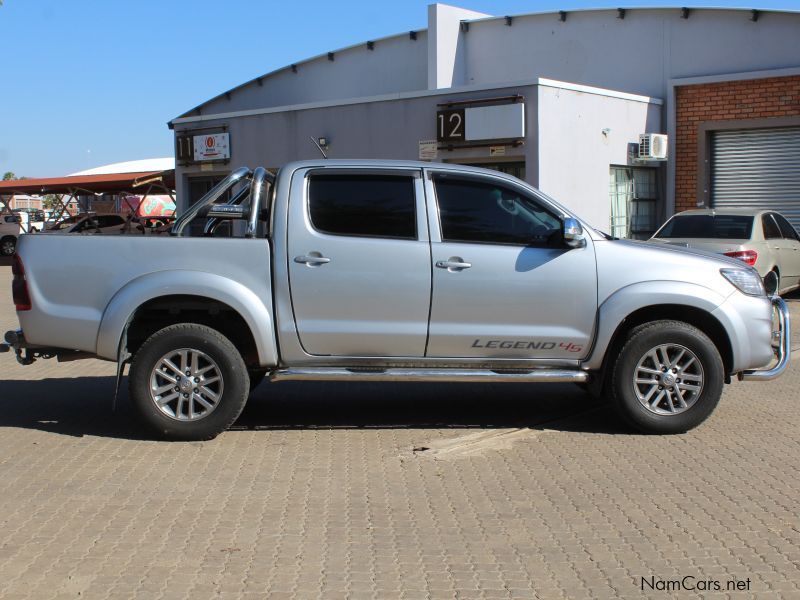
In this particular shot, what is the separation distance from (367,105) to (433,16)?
3.92 meters

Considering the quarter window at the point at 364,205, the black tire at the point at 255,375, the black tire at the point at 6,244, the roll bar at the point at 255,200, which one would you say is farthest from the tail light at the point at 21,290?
the black tire at the point at 6,244

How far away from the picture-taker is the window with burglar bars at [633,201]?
18.9 metres

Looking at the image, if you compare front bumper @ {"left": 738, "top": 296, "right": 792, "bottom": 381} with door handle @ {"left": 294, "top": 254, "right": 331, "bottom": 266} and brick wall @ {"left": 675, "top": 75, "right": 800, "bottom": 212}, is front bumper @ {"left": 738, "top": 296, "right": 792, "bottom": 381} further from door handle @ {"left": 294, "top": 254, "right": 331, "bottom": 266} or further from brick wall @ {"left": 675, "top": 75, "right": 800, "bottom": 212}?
brick wall @ {"left": 675, "top": 75, "right": 800, "bottom": 212}

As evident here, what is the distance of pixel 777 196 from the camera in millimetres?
18734

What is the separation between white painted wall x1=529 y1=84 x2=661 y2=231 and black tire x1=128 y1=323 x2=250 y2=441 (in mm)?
11308

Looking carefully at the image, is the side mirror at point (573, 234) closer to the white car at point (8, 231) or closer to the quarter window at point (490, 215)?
the quarter window at point (490, 215)

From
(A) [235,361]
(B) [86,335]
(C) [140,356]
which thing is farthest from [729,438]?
(B) [86,335]

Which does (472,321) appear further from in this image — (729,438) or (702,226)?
(702,226)

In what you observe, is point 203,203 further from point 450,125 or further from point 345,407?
point 450,125

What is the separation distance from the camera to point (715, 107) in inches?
752

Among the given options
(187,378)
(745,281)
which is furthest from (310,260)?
(745,281)

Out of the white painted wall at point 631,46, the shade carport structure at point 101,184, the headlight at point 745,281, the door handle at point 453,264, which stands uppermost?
the white painted wall at point 631,46

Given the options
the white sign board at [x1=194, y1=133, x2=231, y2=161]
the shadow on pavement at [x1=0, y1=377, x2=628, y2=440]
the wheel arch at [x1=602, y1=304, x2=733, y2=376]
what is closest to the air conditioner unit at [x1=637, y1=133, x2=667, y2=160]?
the white sign board at [x1=194, y1=133, x2=231, y2=161]

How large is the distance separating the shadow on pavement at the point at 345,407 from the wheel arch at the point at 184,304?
828 millimetres
